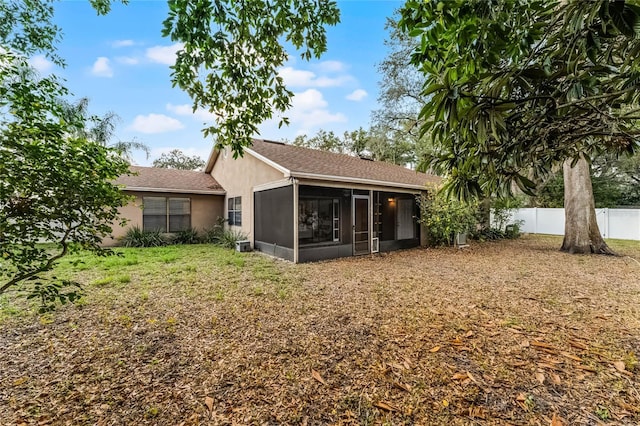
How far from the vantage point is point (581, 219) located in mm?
10133

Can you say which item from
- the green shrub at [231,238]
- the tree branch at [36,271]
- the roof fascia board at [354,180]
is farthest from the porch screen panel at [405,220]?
the tree branch at [36,271]

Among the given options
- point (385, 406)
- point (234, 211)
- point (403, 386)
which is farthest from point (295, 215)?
point (385, 406)

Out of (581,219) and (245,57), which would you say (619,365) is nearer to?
(245,57)

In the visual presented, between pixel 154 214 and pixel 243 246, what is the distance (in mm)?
4661

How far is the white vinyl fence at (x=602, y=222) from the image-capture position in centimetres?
1373

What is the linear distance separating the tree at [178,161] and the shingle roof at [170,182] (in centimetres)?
1734

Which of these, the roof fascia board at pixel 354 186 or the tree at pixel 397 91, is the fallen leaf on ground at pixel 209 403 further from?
the tree at pixel 397 91

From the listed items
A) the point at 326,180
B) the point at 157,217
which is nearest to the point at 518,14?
the point at 326,180

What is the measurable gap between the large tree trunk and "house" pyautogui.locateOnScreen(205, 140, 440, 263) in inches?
195

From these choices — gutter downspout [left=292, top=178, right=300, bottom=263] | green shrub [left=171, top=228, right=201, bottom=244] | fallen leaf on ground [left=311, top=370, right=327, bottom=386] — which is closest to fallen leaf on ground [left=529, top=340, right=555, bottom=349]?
fallen leaf on ground [left=311, top=370, right=327, bottom=386]

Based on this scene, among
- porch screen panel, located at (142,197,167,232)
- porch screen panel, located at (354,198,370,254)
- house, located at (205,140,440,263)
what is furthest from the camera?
porch screen panel, located at (142,197,167,232)

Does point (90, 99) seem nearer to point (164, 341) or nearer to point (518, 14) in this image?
point (164, 341)

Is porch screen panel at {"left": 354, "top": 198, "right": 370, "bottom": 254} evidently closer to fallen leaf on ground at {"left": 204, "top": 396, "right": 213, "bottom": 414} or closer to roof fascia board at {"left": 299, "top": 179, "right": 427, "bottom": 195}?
roof fascia board at {"left": 299, "top": 179, "right": 427, "bottom": 195}

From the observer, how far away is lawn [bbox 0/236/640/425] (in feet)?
7.66
